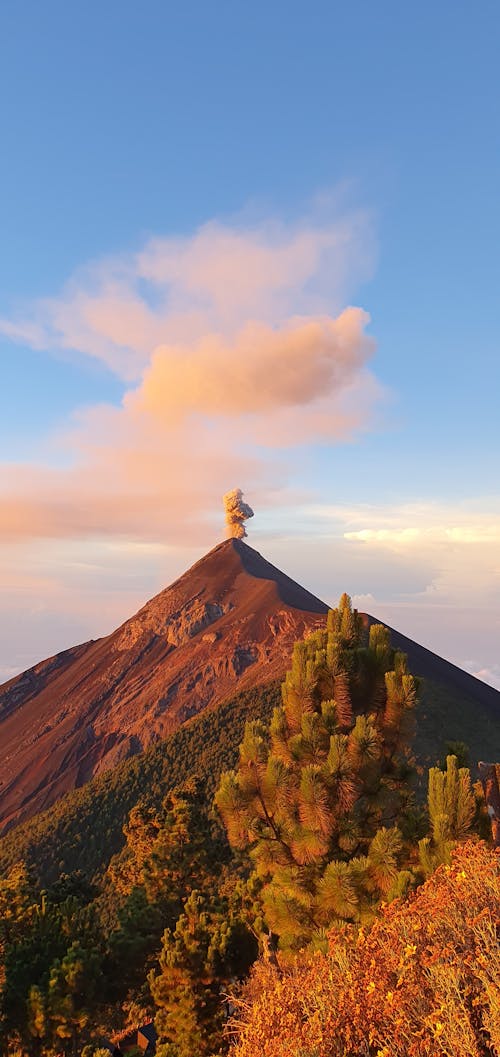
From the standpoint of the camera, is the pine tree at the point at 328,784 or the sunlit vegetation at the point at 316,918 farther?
the pine tree at the point at 328,784

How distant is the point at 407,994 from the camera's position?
7.71 m

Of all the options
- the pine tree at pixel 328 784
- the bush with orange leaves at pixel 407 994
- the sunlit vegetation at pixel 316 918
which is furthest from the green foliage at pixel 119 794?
the bush with orange leaves at pixel 407 994

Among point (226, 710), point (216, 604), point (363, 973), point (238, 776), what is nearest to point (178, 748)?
point (226, 710)

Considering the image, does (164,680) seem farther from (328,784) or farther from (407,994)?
(407,994)

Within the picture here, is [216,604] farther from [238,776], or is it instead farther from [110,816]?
[238,776]

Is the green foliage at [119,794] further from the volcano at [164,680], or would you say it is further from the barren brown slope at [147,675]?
the barren brown slope at [147,675]

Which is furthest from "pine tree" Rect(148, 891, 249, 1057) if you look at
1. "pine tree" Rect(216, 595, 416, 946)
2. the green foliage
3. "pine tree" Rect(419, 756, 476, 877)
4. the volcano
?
the volcano

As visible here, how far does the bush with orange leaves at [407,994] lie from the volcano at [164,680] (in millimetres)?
61321

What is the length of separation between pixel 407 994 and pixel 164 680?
4165 inches

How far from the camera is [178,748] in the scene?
82.9m

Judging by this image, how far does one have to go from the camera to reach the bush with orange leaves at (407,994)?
279 inches

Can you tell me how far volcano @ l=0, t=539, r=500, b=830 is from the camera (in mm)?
92488

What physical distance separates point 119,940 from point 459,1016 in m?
21.6

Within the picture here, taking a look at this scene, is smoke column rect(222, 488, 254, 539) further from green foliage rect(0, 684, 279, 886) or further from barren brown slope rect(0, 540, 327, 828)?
green foliage rect(0, 684, 279, 886)
